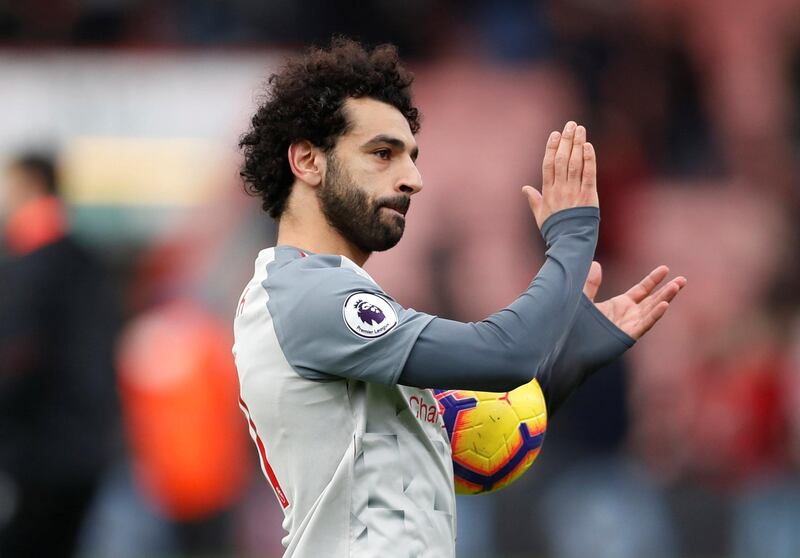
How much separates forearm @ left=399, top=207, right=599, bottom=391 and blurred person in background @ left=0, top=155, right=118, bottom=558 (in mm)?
3780

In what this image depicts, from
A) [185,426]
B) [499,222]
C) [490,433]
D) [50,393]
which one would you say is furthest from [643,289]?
[499,222]

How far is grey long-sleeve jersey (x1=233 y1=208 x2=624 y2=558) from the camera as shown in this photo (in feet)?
10.3

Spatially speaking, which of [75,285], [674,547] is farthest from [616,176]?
[75,285]

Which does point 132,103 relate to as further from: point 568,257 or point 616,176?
point 568,257

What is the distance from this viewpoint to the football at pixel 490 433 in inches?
143

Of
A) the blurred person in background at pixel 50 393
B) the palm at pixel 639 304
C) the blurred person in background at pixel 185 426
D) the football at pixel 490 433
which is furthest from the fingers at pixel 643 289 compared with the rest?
the blurred person in background at pixel 185 426

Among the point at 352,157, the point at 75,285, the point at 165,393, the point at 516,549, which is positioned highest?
the point at 352,157

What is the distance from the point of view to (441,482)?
3.34 meters

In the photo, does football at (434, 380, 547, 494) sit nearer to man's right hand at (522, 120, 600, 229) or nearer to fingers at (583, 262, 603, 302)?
fingers at (583, 262, 603, 302)

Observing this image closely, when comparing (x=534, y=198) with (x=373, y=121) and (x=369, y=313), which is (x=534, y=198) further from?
(x=369, y=313)

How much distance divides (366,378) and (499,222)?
7.88 m

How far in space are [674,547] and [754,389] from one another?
4.21 ft

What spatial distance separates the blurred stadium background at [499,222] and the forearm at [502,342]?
20.8 feet

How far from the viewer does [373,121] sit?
3.49 meters
